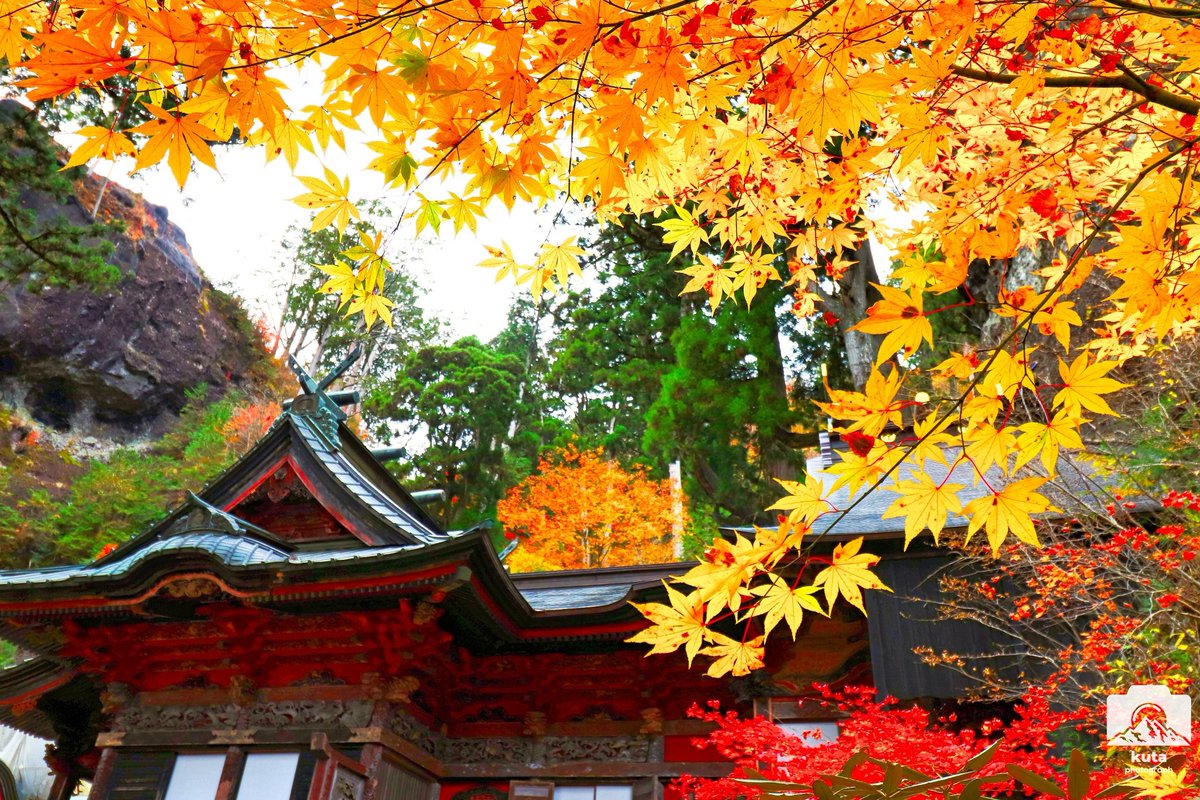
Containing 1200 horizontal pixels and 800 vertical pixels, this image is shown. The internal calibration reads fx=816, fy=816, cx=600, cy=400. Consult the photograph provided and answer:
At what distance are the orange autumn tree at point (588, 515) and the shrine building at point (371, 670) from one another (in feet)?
45.0

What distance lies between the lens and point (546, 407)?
81.9ft

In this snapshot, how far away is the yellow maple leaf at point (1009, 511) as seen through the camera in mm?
1688

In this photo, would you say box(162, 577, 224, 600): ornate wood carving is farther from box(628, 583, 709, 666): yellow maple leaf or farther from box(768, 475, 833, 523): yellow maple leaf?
box(768, 475, 833, 523): yellow maple leaf

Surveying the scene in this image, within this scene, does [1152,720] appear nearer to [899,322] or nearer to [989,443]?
[989,443]

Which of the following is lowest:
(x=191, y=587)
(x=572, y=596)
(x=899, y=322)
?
(x=899, y=322)

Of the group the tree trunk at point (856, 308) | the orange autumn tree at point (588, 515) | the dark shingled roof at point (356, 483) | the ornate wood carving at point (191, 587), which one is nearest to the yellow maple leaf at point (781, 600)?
the ornate wood carving at point (191, 587)

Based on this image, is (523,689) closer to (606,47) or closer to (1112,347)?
(1112,347)

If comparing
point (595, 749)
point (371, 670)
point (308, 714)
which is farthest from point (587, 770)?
point (308, 714)

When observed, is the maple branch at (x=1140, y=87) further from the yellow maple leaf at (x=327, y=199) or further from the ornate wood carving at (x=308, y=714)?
the ornate wood carving at (x=308, y=714)

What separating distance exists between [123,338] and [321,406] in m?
21.2

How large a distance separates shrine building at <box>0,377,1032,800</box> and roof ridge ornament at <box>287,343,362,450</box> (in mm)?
1082

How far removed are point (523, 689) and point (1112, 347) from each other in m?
5.58

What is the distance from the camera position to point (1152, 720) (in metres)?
2.08

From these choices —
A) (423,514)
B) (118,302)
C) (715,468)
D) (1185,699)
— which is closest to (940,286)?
(1185,699)
